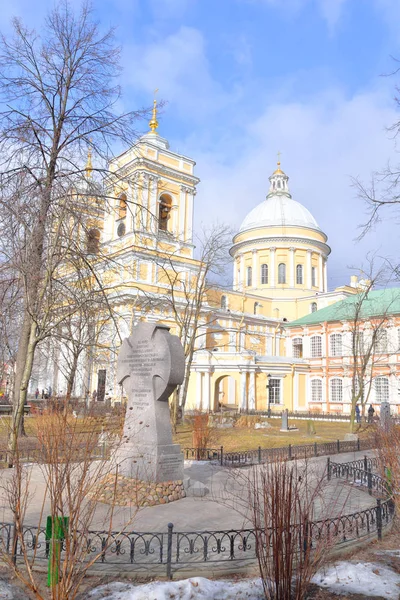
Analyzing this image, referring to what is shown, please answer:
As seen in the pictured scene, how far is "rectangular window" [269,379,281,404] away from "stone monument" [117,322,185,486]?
35083mm

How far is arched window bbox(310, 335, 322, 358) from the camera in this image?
48.9 meters

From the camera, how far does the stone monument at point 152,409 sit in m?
8.77

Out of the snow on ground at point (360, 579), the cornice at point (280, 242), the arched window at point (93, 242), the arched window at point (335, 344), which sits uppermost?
the cornice at point (280, 242)

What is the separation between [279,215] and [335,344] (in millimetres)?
22664

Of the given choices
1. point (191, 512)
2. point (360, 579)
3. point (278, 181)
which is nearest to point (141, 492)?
point (191, 512)

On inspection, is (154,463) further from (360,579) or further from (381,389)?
(381,389)

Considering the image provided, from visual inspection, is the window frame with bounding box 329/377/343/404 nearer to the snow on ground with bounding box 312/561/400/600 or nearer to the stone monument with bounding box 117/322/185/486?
the stone monument with bounding box 117/322/185/486

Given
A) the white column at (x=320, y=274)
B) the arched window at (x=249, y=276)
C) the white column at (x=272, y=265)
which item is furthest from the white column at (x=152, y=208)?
the white column at (x=320, y=274)

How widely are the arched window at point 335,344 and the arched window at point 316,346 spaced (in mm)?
1866

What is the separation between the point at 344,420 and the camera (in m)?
38.1

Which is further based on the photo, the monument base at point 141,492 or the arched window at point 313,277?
the arched window at point 313,277

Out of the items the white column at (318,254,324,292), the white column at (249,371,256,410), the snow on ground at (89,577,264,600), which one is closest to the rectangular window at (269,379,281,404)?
the white column at (249,371,256,410)

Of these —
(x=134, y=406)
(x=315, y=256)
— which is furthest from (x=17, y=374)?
(x=315, y=256)

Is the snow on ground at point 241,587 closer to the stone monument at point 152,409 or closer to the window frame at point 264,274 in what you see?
the stone monument at point 152,409
